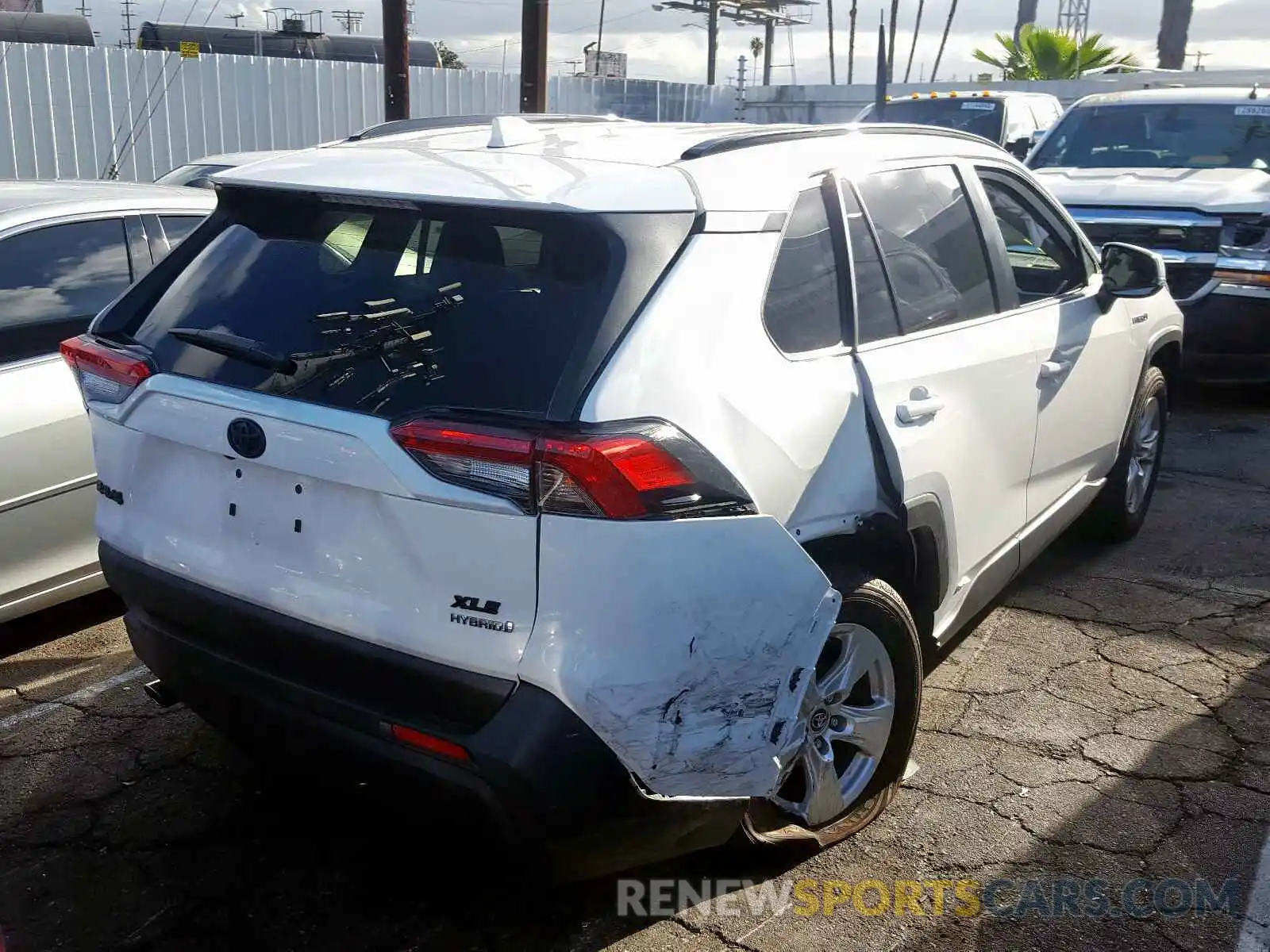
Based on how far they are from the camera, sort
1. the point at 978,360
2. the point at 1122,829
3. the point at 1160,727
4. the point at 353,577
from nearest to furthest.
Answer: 1. the point at 353,577
2. the point at 1122,829
3. the point at 978,360
4. the point at 1160,727

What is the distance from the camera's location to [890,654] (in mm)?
3232

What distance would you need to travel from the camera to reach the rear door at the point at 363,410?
2.40 meters

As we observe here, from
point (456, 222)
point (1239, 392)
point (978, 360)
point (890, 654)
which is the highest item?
point (456, 222)

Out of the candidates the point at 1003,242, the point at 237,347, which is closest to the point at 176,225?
the point at 237,347

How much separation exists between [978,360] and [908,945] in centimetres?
165

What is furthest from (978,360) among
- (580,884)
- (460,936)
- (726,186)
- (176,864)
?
(176,864)

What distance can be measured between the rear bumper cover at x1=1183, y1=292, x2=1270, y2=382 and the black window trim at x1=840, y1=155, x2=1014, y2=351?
4325 millimetres

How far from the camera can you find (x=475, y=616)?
2.41m

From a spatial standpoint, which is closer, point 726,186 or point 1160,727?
point 726,186

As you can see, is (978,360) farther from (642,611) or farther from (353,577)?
(353,577)

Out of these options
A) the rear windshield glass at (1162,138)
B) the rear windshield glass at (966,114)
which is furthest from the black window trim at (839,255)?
the rear windshield glass at (966,114)

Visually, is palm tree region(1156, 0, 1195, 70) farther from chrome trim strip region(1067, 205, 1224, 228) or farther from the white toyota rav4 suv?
the white toyota rav4 suv

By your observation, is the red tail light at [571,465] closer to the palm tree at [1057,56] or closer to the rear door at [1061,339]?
the rear door at [1061,339]

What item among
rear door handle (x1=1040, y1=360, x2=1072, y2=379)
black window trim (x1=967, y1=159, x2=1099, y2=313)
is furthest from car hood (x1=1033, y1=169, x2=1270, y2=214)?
rear door handle (x1=1040, y1=360, x2=1072, y2=379)
